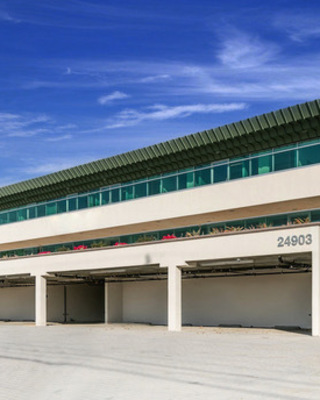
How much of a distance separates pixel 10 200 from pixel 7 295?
335 inches

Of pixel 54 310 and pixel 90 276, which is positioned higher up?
pixel 90 276

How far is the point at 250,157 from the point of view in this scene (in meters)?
33.8

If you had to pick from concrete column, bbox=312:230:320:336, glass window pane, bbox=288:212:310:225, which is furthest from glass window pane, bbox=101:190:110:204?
concrete column, bbox=312:230:320:336

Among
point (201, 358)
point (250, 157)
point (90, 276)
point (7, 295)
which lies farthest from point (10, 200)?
point (201, 358)

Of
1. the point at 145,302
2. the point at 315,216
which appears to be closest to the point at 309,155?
the point at 315,216

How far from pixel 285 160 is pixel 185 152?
23.6 ft

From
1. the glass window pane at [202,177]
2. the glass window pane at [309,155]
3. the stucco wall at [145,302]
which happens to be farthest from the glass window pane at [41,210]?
the glass window pane at [309,155]

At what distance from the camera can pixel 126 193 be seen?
40.5 m

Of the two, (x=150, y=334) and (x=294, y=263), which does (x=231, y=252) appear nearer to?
(x=294, y=263)

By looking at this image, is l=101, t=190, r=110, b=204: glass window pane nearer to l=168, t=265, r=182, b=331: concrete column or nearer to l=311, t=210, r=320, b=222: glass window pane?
l=168, t=265, r=182, b=331: concrete column

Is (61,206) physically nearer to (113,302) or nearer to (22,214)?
(22,214)

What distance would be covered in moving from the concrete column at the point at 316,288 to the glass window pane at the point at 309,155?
20.0 ft

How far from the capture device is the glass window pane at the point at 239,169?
33781 mm

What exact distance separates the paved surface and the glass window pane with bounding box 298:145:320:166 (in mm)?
9356
